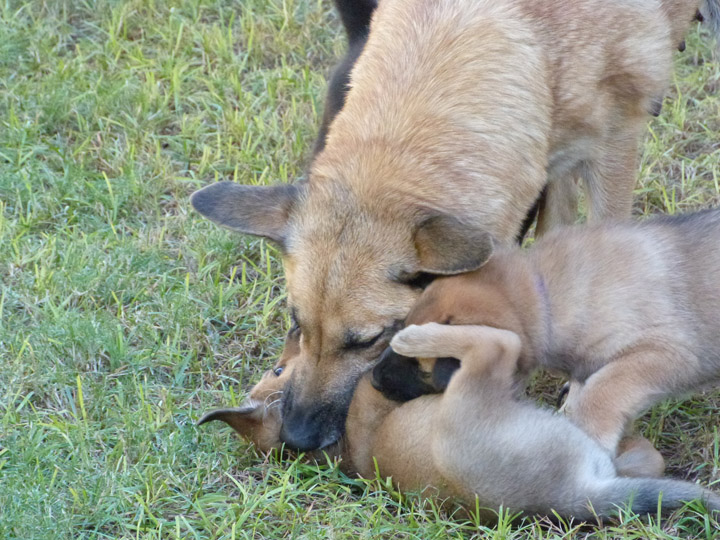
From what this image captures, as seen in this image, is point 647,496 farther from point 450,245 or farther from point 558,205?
point 558,205

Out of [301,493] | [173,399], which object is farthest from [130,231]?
[301,493]

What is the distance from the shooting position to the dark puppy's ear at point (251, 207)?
4316mm

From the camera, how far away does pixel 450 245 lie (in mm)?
3926

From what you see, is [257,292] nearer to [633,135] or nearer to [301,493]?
[301,493]

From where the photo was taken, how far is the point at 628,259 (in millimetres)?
4238

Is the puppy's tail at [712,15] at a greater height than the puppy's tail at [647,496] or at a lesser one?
greater

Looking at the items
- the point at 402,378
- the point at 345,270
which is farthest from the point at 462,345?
the point at 345,270

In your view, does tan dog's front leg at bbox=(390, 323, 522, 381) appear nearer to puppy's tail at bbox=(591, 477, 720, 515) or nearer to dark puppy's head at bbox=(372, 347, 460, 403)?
dark puppy's head at bbox=(372, 347, 460, 403)

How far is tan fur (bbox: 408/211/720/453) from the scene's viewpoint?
Result: 3969 mm

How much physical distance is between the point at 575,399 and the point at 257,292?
201cm

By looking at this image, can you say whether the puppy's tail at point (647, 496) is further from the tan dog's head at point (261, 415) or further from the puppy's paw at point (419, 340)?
the tan dog's head at point (261, 415)

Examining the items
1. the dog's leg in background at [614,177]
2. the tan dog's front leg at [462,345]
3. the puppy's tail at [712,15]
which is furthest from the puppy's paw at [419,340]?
the puppy's tail at [712,15]

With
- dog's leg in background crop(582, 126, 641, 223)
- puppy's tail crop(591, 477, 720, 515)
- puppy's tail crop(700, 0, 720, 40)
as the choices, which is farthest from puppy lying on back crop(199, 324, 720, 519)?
puppy's tail crop(700, 0, 720, 40)

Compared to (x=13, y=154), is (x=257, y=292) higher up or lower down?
lower down
